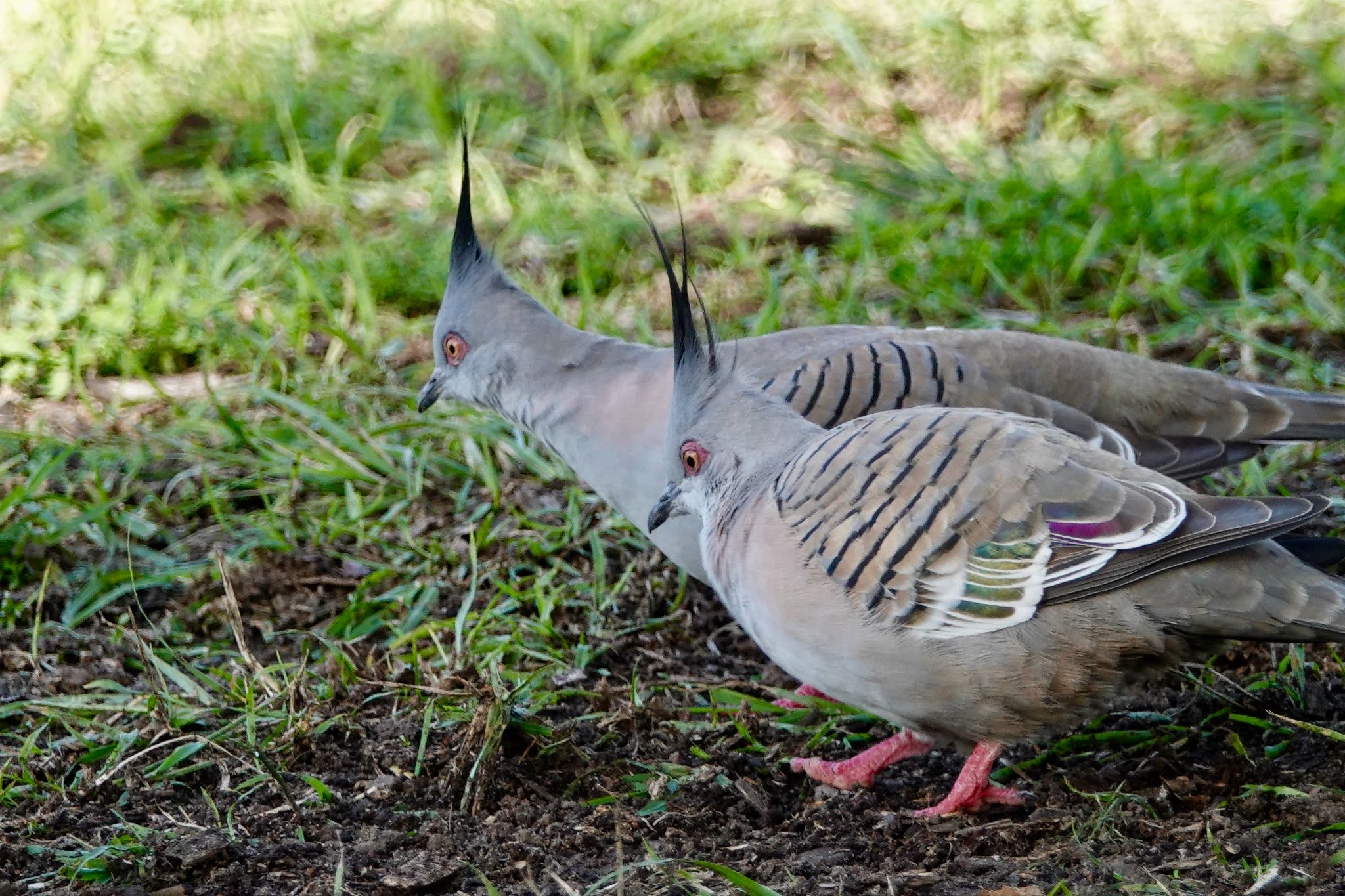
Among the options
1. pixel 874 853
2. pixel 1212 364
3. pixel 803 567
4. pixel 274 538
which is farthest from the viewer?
pixel 1212 364

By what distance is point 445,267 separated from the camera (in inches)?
233

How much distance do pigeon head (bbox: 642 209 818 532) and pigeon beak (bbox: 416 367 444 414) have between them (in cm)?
102

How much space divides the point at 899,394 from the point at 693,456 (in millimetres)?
570

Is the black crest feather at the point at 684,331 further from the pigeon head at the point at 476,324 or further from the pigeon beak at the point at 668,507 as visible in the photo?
the pigeon head at the point at 476,324

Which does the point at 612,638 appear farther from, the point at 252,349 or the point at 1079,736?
the point at 252,349

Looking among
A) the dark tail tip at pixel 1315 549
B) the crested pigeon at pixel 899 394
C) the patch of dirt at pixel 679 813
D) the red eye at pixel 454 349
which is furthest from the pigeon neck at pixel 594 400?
the dark tail tip at pixel 1315 549

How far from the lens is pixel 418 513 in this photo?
15.3 feet

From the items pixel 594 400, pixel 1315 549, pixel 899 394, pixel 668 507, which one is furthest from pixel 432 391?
pixel 1315 549

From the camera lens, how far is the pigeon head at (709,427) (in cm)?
350

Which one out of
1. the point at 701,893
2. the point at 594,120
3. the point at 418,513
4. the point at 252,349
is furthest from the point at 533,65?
the point at 701,893

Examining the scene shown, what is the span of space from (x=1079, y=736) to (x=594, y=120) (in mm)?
4472

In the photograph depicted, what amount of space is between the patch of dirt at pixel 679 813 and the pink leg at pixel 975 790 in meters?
0.04

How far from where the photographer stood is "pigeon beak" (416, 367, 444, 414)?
14.6 feet

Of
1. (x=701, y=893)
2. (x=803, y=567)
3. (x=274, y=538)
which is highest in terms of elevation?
(x=803, y=567)
